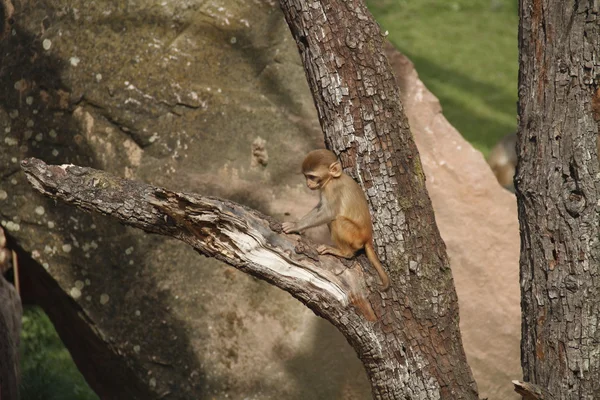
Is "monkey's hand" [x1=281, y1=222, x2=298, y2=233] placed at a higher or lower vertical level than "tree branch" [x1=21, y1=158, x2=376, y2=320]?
higher

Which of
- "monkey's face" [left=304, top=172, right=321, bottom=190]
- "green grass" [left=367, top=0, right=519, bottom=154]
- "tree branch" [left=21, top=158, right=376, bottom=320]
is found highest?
"monkey's face" [left=304, top=172, right=321, bottom=190]

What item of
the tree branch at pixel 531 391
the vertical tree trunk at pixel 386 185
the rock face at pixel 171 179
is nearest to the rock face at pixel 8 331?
the rock face at pixel 171 179

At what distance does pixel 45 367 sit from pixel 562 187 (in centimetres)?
482

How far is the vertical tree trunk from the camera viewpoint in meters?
3.91

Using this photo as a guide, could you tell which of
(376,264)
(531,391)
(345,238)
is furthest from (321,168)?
(531,391)

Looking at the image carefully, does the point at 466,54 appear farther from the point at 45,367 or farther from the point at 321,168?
the point at 321,168

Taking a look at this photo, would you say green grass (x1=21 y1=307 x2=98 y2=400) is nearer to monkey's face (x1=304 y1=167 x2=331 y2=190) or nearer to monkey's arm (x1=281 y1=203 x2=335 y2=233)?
monkey's arm (x1=281 y1=203 x2=335 y2=233)

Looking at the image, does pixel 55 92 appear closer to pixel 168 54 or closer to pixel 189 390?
pixel 168 54

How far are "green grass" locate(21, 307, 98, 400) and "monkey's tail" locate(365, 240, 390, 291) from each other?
11.8 ft

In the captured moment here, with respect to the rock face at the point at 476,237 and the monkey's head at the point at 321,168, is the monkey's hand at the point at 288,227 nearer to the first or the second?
the monkey's head at the point at 321,168

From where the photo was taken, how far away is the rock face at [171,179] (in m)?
5.58

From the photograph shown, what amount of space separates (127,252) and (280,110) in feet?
4.77

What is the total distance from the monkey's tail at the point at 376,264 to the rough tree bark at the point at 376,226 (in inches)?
1.2

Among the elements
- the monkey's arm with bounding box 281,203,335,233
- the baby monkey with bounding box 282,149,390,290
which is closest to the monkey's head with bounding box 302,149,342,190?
the baby monkey with bounding box 282,149,390,290
